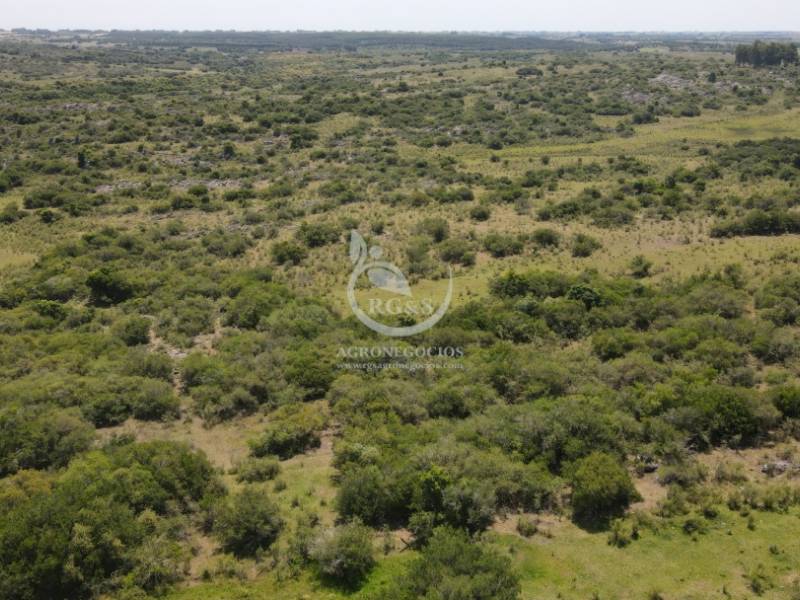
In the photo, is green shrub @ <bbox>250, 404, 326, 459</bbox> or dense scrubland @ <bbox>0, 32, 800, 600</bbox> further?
green shrub @ <bbox>250, 404, 326, 459</bbox>

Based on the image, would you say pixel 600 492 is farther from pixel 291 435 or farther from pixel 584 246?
pixel 584 246

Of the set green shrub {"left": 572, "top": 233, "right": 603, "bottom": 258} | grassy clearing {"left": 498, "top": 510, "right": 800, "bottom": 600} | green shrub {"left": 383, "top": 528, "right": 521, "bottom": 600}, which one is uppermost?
green shrub {"left": 572, "top": 233, "right": 603, "bottom": 258}

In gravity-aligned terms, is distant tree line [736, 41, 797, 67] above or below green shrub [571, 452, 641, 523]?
above

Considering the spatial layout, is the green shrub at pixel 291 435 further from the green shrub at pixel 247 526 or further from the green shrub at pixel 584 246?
the green shrub at pixel 584 246

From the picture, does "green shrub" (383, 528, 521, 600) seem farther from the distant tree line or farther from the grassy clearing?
the distant tree line

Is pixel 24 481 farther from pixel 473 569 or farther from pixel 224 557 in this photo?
pixel 473 569

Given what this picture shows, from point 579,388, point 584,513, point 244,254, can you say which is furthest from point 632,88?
point 584,513

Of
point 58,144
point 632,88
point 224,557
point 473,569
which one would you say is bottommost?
point 224,557

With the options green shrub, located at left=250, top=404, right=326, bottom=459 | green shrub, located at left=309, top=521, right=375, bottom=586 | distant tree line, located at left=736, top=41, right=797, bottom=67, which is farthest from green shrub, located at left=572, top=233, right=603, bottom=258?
distant tree line, located at left=736, top=41, right=797, bottom=67

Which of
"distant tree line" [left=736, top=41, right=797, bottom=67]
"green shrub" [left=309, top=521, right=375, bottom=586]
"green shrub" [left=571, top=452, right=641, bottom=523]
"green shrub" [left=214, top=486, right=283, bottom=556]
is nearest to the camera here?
"green shrub" [left=309, top=521, right=375, bottom=586]
